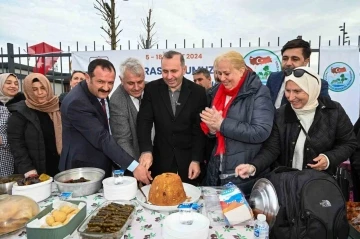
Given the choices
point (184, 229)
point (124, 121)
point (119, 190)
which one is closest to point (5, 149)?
point (124, 121)

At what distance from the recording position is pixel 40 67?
19.4ft

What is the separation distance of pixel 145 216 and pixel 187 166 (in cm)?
97

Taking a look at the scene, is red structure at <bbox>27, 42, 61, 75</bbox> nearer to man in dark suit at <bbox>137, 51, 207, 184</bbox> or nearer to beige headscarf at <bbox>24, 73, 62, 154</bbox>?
beige headscarf at <bbox>24, 73, 62, 154</bbox>

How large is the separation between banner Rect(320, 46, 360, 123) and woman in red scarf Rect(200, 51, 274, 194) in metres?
3.72

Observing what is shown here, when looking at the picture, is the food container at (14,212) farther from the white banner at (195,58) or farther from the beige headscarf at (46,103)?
the white banner at (195,58)

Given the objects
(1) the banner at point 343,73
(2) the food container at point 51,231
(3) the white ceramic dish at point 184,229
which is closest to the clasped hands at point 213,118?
(3) the white ceramic dish at point 184,229

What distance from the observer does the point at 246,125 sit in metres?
1.89

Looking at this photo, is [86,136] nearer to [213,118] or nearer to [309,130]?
[213,118]

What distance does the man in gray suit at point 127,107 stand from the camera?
2.32 meters

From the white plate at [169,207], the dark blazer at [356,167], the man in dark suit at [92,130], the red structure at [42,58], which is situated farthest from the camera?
the red structure at [42,58]

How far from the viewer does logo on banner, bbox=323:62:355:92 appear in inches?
190

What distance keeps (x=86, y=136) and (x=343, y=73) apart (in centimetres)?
492

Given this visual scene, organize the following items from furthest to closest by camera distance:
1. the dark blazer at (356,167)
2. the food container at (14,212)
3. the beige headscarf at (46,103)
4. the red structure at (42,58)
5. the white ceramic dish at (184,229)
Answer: the red structure at (42,58) → the beige headscarf at (46,103) → the dark blazer at (356,167) → the food container at (14,212) → the white ceramic dish at (184,229)

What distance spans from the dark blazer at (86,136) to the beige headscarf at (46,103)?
0.48 metres
